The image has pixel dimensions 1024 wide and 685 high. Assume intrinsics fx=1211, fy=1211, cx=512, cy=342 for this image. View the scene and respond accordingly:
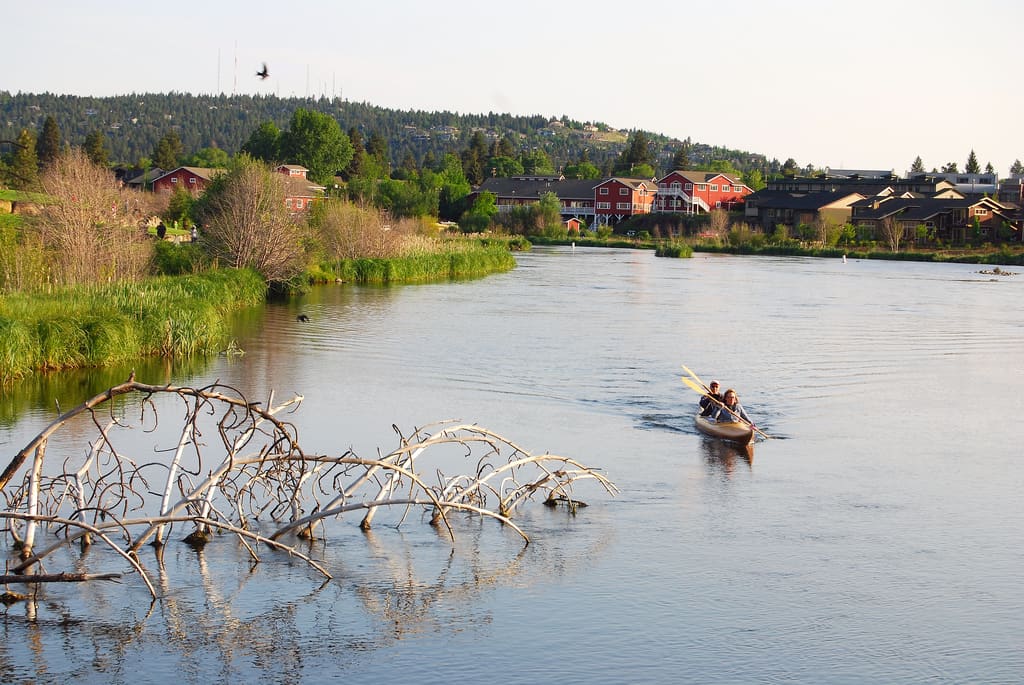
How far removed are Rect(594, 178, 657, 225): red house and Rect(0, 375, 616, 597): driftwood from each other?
373 feet

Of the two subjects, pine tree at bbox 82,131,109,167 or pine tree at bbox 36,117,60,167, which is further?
pine tree at bbox 36,117,60,167

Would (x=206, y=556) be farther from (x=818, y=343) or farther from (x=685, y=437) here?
(x=818, y=343)

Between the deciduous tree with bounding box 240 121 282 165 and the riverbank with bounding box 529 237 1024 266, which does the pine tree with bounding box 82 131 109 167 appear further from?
the riverbank with bounding box 529 237 1024 266

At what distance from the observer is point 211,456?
20.7m

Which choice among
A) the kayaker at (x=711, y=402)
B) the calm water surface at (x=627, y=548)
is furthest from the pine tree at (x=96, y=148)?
the kayaker at (x=711, y=402)

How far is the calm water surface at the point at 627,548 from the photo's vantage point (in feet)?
42.2

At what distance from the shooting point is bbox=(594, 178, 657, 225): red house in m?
136

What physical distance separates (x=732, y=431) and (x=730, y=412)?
38 cm

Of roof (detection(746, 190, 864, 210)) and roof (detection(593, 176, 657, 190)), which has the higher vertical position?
roof (detection(593, 176, 657, 190))

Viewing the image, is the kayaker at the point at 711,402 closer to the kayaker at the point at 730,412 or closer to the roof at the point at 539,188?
the kayaker at the point at 730,412

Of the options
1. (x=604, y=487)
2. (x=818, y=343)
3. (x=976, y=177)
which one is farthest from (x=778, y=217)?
(x=604, y=487)

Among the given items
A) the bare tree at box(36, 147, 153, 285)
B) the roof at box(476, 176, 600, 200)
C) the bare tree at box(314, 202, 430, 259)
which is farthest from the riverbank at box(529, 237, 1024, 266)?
the bare tree at box(36, 147, 153, 285)

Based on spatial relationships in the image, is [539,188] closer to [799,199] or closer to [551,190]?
[551,190]

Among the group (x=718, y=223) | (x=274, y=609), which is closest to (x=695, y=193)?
(x=718, y=223)
